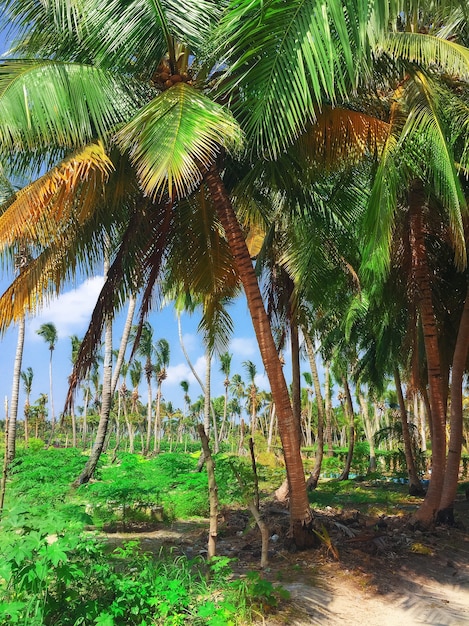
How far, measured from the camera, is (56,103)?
5.92 metres

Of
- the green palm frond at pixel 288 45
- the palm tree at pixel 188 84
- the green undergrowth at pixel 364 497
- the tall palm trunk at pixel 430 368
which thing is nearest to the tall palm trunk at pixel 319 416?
the green undergrowth at pixel 364 497

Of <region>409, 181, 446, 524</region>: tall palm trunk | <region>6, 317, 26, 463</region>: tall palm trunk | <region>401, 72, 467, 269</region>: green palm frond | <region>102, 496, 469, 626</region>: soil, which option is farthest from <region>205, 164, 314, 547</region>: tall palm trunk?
<region>6, 317, 26, 463</region>: tall palm trunk

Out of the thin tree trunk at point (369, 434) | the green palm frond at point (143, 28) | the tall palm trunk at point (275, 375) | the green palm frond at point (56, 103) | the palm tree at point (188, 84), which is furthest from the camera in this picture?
the thin tree trunk at point (369, 434)

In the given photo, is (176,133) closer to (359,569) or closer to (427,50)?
(427,50)

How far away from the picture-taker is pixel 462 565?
7.68 meters

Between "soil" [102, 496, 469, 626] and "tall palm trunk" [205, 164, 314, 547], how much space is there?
0.38 metres

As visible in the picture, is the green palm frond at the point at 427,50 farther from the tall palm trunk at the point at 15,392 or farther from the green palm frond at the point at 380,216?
the tall palm trunk at the point at 15,392

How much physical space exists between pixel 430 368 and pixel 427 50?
537 centimetres

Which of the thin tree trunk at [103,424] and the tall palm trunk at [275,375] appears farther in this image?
the thin tree trunk at [103,424]

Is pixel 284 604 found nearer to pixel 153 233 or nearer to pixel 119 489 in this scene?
pixel 119 489

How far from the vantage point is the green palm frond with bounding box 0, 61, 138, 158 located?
5566 mm

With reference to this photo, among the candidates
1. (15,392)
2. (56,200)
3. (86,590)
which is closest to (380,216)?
(56,200)

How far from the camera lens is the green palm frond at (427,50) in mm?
6203

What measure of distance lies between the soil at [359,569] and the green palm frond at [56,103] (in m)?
5.61
